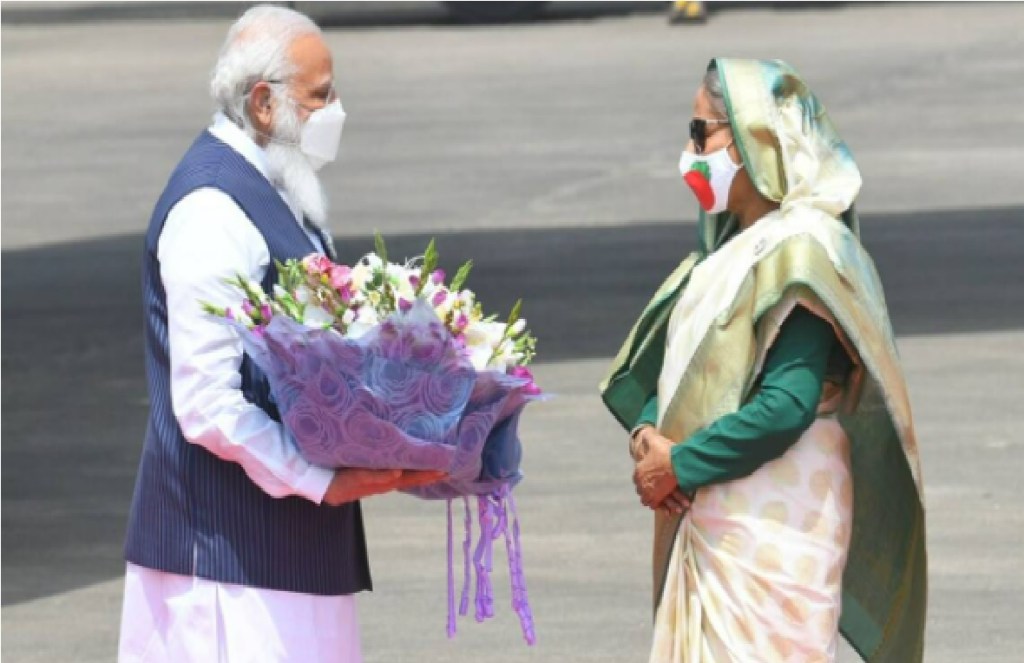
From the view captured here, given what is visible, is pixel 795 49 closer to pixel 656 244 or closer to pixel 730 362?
pixel 656 244

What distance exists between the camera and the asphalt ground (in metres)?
8.98

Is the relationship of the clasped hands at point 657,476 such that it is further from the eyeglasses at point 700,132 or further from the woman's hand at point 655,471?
the eyeglasses at point 700,132

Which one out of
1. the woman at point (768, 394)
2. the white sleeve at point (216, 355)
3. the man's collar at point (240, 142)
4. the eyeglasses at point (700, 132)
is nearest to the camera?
the white sleeve at point (216, 355)

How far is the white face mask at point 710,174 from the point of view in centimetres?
500

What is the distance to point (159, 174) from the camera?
75.4 ft

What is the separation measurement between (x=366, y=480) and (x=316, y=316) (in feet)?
1.11

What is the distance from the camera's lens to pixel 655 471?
16.5 feet

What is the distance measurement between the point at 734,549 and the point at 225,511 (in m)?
1.03

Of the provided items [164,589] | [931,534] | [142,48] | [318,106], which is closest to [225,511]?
[164,589]

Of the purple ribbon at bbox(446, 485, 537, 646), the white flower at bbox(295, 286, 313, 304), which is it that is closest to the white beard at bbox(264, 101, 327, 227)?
the white flower at bbox(295, 286, 313, 304)

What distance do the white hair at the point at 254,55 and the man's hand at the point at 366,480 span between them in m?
0.72

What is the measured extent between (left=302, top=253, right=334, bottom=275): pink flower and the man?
111 millimetres

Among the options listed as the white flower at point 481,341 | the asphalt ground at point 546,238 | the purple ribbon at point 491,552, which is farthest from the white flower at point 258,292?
the asphalt ground at point 546,238

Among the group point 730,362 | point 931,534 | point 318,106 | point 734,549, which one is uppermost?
point 318,106
